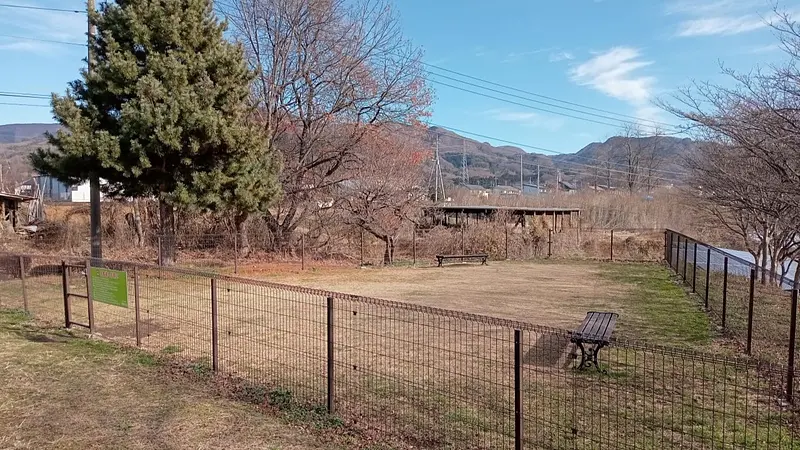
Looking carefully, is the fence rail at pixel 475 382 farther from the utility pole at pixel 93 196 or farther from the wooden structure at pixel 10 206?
the wooden structure at pixel 10 206

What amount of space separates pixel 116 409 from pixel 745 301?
9671mm

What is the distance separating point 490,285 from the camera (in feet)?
47.4

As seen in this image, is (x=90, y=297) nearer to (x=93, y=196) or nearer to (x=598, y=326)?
(x=598, y=326)

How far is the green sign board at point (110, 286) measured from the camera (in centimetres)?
708

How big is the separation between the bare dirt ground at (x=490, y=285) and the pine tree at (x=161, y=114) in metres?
3.28

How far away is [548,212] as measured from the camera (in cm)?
3491

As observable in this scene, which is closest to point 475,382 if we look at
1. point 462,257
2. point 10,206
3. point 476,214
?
point 462,257

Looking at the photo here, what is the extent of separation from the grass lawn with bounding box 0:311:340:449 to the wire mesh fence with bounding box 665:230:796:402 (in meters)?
4.90

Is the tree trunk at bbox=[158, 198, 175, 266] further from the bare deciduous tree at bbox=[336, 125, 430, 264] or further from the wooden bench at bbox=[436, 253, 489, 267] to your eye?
the wooden bench at bbox=[436, 253, 489, 267]

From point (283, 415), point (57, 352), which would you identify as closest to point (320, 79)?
point (57, 352)

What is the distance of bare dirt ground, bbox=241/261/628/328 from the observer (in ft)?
34.9

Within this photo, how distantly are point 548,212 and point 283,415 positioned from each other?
32.1 metres

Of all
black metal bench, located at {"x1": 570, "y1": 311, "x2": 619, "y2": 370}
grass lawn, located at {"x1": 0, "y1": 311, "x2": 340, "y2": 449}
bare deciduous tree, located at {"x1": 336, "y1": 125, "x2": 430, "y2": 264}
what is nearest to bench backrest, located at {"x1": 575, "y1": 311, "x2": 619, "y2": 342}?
black metal bench, located at {"x1": 570, "y1": 311, "x2": 619, "y2": 370}

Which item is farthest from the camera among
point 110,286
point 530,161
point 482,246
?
point 530,161
